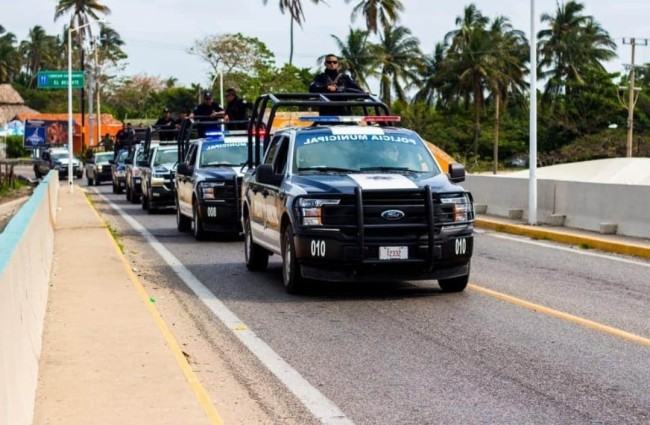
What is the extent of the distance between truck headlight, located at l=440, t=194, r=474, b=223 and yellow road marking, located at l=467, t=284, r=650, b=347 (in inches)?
37.4

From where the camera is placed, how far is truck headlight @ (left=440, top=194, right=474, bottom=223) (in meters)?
12.8

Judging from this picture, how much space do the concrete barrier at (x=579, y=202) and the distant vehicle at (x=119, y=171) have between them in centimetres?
1853

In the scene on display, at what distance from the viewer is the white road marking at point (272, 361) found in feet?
25.0

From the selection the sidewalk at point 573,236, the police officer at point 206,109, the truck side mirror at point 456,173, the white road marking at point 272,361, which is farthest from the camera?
the police officer at point 206,109

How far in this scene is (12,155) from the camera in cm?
11294

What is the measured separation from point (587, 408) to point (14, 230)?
17.1ft

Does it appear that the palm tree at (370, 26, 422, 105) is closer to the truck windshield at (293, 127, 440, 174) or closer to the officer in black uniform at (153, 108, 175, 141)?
the officer in black uniform at (153, 108, 175, 141)

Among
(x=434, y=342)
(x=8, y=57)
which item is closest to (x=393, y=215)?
(x=434, y=342)

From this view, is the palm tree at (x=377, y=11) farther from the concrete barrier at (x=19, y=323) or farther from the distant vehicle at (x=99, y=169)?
the concrete barrier at (x=19, y=323)

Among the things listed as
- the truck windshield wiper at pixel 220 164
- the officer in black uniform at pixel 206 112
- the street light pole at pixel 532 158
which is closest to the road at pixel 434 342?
the truck windshield wiper at pixel 220 164

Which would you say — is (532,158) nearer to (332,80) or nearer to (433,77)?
(332,80)

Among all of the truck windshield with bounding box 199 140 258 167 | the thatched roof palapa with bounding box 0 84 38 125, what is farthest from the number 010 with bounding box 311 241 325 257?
the thatched roof palapa with bounding box 0 84 38 125

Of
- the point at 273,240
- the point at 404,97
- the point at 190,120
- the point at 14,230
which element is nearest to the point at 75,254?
the point at 273,240

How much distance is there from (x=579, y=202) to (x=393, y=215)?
34.8 feet
